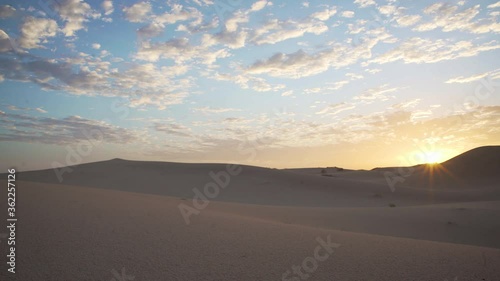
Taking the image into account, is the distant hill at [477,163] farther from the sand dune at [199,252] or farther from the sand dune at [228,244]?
the sand dune at [199,252]

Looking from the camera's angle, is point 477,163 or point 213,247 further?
point 477,163

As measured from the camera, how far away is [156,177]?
16688 millimetres

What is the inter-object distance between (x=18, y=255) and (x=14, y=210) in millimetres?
1787

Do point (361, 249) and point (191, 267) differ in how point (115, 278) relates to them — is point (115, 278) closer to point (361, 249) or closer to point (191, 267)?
point (191, 267)

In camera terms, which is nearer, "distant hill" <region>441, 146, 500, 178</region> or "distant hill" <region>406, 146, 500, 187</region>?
"distant hill" <region>406, 146, 500, 187</region>

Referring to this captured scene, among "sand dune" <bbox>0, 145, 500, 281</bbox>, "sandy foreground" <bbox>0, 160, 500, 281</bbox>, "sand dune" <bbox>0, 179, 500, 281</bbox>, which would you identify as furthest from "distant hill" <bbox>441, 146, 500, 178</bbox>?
"sand dune" <bbox>0, 179, 500, 281</bbox>

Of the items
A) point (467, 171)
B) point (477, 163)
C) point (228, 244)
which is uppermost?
point (477, 163)

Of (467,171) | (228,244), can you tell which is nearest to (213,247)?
(228,244)

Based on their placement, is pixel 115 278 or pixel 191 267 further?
pixel 191 267

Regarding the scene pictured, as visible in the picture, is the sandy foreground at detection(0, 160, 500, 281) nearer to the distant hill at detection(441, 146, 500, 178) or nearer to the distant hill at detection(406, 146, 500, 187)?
the distant hill at detection(406, 146, 500, 187)

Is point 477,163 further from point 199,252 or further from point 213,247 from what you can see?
point 199,252

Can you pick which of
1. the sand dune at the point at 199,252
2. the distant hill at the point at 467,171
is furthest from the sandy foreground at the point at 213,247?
the distant hill at the point at 467,171

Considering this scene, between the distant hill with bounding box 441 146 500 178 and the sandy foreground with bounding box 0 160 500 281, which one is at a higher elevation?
the distant hill with bounding box 441 146 500 178

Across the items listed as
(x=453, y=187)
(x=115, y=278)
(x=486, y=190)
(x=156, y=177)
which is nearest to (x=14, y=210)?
(x=115, y=278)
